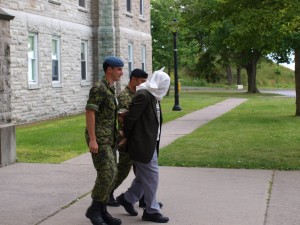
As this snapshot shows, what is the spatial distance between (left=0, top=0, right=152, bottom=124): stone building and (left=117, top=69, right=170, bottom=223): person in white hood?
34.8ft

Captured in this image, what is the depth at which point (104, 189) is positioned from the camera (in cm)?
623

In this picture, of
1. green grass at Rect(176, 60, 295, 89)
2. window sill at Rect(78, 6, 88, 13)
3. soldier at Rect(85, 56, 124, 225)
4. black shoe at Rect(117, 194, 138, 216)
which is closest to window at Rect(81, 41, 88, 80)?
window sill at Rect(78, 6, 88, 13)

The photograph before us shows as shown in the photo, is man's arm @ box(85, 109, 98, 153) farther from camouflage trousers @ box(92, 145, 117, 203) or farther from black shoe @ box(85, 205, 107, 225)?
black shoe @ box(85, 205, 107, 225)

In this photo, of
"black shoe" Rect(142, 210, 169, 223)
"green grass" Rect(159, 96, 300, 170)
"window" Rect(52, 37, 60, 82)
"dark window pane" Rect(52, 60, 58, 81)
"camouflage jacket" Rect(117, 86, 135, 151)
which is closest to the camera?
"black shoe" Rect(142, 210, 169, 223)

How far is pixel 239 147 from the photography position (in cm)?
1280

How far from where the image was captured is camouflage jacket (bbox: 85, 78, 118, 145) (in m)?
6.14

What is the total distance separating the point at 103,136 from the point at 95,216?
86 cm

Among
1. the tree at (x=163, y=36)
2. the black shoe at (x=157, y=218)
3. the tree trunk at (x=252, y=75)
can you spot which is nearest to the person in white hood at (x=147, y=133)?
the black shoe at (x=157, y=218)

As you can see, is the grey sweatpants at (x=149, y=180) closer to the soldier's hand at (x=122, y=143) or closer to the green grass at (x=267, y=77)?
the soldier's hand at (x=122, y=143)

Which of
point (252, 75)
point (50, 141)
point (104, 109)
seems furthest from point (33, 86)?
point (252, 75)

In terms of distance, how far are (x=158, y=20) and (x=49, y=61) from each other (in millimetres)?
22580

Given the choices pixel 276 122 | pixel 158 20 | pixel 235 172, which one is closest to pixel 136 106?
pixel 235 172

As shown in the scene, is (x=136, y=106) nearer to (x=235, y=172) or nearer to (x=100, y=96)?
(x=100, y=96)

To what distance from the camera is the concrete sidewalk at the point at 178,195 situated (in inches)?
267
